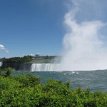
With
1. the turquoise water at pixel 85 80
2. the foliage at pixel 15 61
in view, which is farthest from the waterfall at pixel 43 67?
the turquoise water at pixel 85 80

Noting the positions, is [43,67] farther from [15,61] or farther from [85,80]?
[85,80]

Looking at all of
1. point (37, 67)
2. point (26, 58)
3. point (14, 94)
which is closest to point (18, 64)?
point (26, 58)

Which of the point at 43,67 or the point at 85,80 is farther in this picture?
the point at 43,67

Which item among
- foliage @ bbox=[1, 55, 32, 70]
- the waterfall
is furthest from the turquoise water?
foliage @ bbox=[1, 55, 32, 70]

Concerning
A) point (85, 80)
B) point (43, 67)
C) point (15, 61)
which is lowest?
point (85, 80)

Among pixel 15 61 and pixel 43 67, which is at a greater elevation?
pixel 15 61

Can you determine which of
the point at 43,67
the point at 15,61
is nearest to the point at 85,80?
the point at 43,67

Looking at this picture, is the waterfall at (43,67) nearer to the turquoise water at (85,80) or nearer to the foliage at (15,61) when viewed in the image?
the foliage at (15,61)

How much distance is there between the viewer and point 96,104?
14.6 m

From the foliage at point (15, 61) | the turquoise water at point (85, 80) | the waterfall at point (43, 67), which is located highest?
the foliage at point (15, 61)

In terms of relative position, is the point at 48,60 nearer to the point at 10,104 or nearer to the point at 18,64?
the point at 18,64

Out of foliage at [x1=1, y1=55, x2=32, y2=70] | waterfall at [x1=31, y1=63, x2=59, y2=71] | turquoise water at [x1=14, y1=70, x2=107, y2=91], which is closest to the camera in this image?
turquoise water at [x1=14, y1=70, x2=107, y2=91]

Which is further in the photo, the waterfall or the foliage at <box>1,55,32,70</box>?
the foliage at <box>1,55,32,70</box>

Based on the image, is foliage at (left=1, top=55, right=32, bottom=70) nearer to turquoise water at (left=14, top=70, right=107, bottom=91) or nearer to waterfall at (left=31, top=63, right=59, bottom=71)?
waterfall at (left=31, top=63, right=59, bottom=71)
